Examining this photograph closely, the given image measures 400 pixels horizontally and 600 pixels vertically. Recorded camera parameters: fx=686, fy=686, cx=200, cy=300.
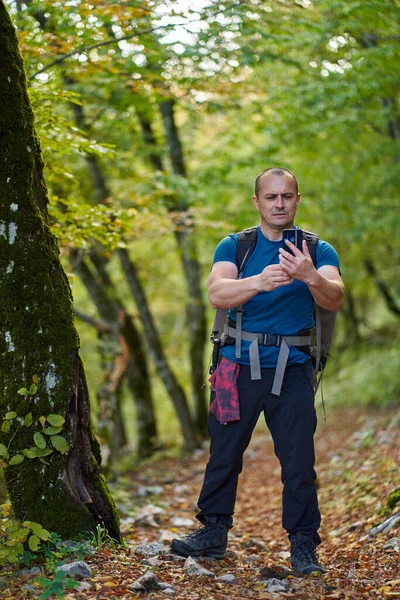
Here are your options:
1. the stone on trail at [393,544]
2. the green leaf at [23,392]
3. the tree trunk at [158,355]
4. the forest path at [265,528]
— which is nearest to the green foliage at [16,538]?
the forest path at [265,528]

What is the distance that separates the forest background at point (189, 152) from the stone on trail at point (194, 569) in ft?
9.91

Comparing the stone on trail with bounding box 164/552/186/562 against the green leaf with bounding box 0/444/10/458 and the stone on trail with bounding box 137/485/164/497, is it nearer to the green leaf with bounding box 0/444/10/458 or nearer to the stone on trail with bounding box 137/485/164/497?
the green leaf with bounding box 0/444/10/458

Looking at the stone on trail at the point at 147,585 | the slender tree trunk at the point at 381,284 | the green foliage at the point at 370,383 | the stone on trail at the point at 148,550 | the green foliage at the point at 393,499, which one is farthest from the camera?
the slender tree trunk at the point at 381,284

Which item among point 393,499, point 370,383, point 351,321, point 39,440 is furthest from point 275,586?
point 351,321

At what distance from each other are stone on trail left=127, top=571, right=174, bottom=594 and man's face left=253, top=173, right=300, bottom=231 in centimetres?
218

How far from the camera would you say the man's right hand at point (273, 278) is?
385cm

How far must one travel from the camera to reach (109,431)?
1045 centimetres

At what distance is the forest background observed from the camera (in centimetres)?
647

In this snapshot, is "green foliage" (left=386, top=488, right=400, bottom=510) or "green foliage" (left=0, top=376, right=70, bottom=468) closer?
"green foliage" (left=0, top=376, right=70, bottom=468)

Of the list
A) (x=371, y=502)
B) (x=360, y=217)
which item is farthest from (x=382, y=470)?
(x=360, y=217)

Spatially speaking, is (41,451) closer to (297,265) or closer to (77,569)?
(77,569)

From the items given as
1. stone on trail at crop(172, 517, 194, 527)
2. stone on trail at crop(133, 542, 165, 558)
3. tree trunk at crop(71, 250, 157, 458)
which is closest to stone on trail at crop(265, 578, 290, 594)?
stone on trail at crop(133, 542, 165, 558)

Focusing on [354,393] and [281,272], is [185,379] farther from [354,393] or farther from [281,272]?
[281,272]

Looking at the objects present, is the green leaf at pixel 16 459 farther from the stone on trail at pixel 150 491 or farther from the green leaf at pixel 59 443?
the stone on trail at pixel 150 491
